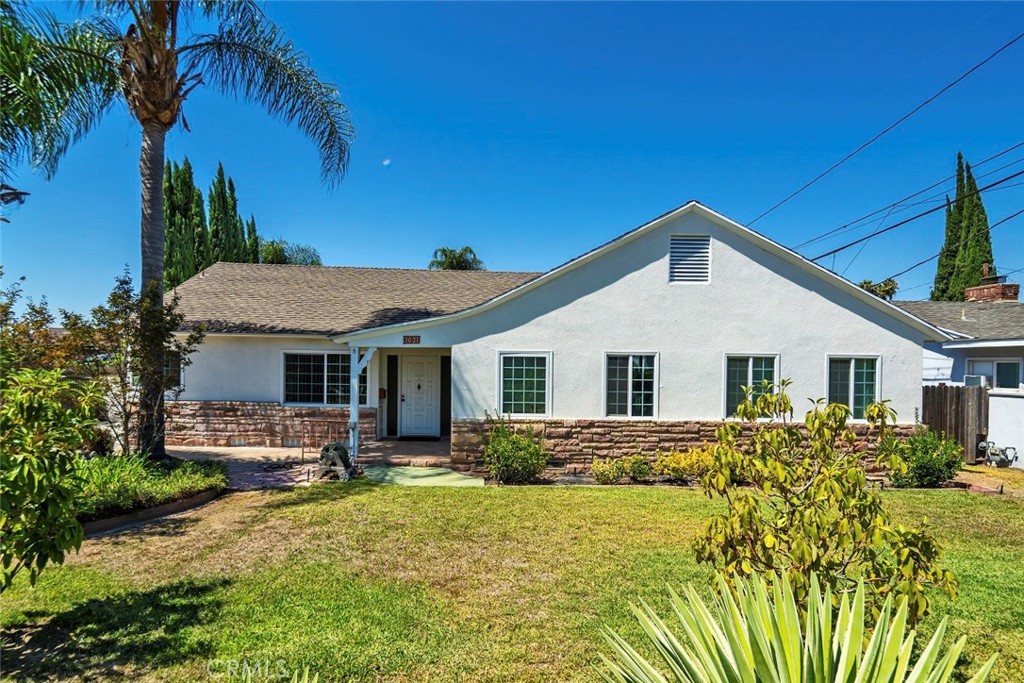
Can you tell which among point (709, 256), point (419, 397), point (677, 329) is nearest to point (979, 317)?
point (709, 256)

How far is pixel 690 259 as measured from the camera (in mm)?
11602

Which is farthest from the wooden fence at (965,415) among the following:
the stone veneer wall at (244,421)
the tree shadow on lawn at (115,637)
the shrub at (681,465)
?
the stone veneer wall at (244,421)

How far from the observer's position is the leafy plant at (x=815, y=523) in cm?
325

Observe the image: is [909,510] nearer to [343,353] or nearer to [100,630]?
[100,630]

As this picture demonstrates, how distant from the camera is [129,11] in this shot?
1056cm

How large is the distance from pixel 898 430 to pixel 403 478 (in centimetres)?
1156

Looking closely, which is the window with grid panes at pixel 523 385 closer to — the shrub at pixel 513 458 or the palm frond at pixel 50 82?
the shrub at pixel 513 458

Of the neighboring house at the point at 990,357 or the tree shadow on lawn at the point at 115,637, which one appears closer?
the tree shadow on lawn at the point at 115,637

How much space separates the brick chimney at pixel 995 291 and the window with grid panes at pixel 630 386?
19643 mm

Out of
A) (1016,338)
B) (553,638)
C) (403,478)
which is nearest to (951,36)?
(1016,338)

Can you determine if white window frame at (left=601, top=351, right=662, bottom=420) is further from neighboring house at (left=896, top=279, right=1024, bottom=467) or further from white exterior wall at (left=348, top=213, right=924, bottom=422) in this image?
neighboring house at (left=896, top=279, right=1024, bottom=467)

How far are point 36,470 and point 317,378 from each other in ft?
36.0

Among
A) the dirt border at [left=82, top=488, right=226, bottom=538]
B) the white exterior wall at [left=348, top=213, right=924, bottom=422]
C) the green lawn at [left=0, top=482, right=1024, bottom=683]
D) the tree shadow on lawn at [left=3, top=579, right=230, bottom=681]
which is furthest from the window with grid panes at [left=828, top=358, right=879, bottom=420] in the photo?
the dirt border at [left=82, top=488, right=226, bottom=538]

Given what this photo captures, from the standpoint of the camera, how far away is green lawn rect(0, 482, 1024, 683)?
13.5 feet
